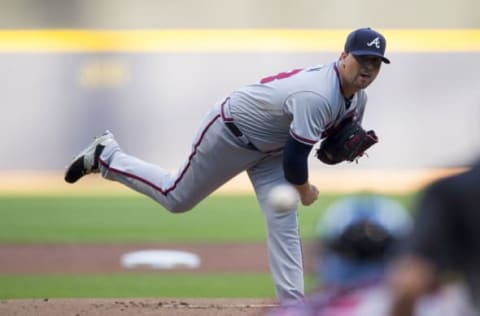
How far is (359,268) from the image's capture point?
228 centimetres

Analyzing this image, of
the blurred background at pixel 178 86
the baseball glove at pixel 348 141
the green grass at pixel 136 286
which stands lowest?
the green grass at pixel 136 286

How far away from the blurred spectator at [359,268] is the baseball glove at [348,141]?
A: 2756mm

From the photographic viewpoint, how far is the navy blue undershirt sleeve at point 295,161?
468cm

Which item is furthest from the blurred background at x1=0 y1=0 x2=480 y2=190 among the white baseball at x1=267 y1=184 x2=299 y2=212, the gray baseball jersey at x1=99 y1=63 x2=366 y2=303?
the white baseball at x1=267 y1=184 x2=299 y2=212

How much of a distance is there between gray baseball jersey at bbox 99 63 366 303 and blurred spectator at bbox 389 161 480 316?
97.9 inches

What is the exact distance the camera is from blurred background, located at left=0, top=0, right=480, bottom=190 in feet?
44.0

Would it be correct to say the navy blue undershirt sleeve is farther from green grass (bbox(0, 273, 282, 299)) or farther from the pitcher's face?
green grass (bbox(0, 273, 282, 299))

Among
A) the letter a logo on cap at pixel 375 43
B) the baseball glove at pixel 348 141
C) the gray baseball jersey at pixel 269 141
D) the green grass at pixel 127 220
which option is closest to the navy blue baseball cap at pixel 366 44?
the letter a logo on cap at pixel 375 43

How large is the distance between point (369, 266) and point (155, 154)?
11.0 metres

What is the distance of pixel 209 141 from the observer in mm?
5121

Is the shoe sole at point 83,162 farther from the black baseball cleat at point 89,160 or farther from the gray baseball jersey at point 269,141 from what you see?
the gray baseball jersey at point 269,141

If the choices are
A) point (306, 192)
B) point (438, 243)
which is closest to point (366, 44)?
point (306, 192)

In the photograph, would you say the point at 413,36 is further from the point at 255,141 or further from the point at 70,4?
the point at 255,141

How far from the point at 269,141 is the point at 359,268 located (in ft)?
8.95
